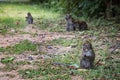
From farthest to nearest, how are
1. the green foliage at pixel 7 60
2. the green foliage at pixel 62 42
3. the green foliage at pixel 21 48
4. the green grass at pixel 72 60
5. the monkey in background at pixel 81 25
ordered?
the monkey in background at pixel 81 25 → the green foliage at pixel 62 42 → the green foliage at pixel 21 48 → the green foliage at pixel 7 60 → the green grass at pixel 72 60

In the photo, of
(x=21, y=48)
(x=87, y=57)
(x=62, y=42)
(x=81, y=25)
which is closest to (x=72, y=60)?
(x=87, y=57)

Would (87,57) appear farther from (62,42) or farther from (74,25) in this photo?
(74,25)

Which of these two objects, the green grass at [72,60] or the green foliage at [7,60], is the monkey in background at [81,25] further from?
the green foliage at [7,60]

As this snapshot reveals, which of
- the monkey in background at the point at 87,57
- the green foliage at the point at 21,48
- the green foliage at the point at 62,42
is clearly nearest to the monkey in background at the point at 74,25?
the green foliage at the point at 62,42

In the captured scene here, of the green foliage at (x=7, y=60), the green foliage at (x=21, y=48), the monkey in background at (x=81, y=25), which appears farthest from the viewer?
the monkey in background at (x=81, y=25)

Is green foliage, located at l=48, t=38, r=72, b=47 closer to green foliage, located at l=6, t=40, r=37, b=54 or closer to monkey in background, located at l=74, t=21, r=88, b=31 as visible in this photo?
green foliage, located at l=6, t=40, r=37, b=54

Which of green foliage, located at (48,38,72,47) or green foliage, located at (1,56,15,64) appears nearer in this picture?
green foliage, located at (1,56,15,64)

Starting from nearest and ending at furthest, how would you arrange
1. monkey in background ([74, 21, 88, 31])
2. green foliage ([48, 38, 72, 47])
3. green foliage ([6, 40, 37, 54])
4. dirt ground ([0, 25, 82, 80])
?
dirt ground ([0, 25, 82, 80])
green foliage ([6, 40, 37, 54])
green foliage ([48, 38, 72, 47])
monkey in background ([74, 21, 88, 31])

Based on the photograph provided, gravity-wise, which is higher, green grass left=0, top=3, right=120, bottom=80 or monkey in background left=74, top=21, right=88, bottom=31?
monkey in background left=74, top=21, right=88, bottom=31

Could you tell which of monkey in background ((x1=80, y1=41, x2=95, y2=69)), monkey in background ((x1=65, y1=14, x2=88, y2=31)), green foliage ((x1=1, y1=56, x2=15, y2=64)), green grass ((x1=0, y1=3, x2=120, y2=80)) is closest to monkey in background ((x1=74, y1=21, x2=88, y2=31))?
monkey in background ((x1=65, y1=14, x2=88, y2=31))

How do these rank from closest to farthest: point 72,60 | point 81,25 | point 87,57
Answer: point 87,57 < point 72,60 < point 81,25

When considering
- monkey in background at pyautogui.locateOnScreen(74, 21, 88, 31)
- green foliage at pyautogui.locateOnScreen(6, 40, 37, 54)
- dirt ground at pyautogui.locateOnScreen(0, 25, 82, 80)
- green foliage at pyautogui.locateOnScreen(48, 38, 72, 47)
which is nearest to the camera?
dirt ground at pyautogui.locateOnScreen(0, 25, 82, 80)

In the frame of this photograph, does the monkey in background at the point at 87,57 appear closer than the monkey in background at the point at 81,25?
Yes

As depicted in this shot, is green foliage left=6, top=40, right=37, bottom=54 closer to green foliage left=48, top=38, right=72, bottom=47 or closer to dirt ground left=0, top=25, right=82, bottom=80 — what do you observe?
dirt ground left=0, top=25, right=82, bottom=80
